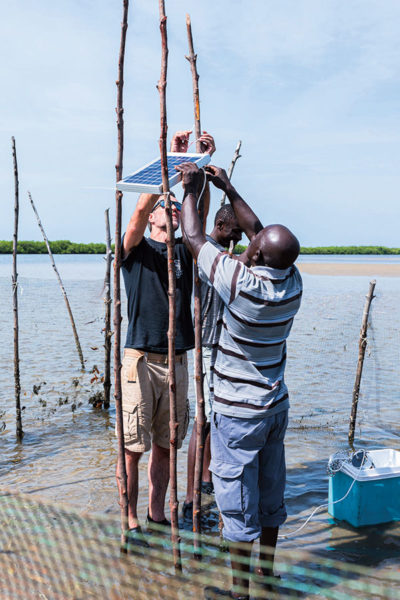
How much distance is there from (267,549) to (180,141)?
8.06 feet

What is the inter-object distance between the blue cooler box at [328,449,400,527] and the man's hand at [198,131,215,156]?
2.41m

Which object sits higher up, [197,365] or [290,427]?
[197,365]

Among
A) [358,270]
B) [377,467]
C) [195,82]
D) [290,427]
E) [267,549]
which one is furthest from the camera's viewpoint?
[358,270]

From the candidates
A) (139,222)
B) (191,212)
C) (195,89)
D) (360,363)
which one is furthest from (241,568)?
(360,363)

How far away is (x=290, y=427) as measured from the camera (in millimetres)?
6512

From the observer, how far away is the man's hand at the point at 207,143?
3.08 m

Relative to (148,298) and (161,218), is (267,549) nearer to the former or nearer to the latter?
Result: (148,298)

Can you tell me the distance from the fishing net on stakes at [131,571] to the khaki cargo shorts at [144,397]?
73cm

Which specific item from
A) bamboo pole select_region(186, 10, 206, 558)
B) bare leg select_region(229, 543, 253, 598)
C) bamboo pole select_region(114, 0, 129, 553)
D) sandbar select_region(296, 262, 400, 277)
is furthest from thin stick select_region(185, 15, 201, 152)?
sandbar select_region(296, 262, 400, 277)

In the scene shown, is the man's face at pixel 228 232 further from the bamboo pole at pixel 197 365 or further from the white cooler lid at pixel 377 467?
the white cooler lid at pixel 377 467

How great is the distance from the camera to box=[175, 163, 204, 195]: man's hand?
276 centimetres

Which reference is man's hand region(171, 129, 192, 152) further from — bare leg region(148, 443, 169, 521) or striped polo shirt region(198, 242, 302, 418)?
bare leg region(148, 443, 169, 521)

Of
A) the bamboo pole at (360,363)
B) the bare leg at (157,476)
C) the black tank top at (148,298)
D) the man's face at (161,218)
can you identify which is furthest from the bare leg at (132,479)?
the bamboo pole at (360,363)

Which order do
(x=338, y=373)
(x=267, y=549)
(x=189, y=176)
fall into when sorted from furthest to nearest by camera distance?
(x=338, y=373) < (x=267, y=549) < (x=189, y=176)
